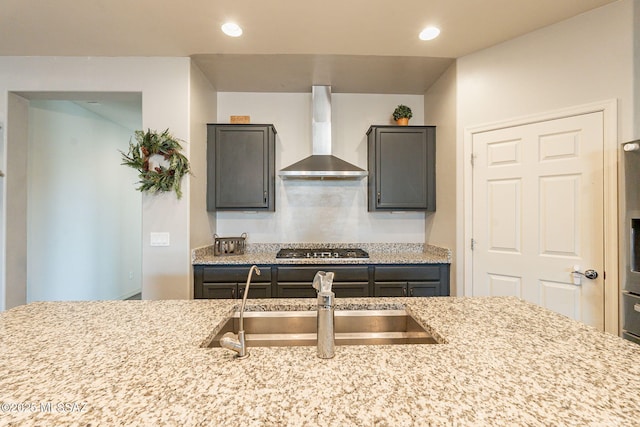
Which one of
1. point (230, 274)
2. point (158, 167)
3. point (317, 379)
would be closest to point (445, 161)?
point (230, 274)

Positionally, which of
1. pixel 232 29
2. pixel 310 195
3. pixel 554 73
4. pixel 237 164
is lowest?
pixel 310 195

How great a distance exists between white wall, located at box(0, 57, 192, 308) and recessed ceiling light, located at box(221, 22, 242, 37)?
24.6 inches

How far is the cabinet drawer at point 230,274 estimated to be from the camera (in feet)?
8.34

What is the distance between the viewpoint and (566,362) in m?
0.74

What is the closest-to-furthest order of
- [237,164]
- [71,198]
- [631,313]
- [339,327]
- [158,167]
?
[339,327] → [631,313] → [158,167] → [237,164] → [71,198]

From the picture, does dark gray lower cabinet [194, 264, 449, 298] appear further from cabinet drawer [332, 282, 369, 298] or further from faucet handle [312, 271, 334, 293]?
faucet handle [312, 271, 334, 293]

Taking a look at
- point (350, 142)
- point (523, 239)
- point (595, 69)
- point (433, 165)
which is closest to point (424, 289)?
point (523, 239)

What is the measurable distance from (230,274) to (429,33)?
263 cm

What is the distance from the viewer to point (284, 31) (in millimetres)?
2127

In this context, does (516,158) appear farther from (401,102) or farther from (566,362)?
Result: (566,362)

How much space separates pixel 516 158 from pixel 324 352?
235cm

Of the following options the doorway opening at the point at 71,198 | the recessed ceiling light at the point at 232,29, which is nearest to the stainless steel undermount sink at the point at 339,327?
the recessed ceiling light at the point at 232,29

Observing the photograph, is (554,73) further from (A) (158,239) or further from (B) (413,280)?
(A) (158,239)

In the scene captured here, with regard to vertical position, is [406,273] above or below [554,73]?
below
